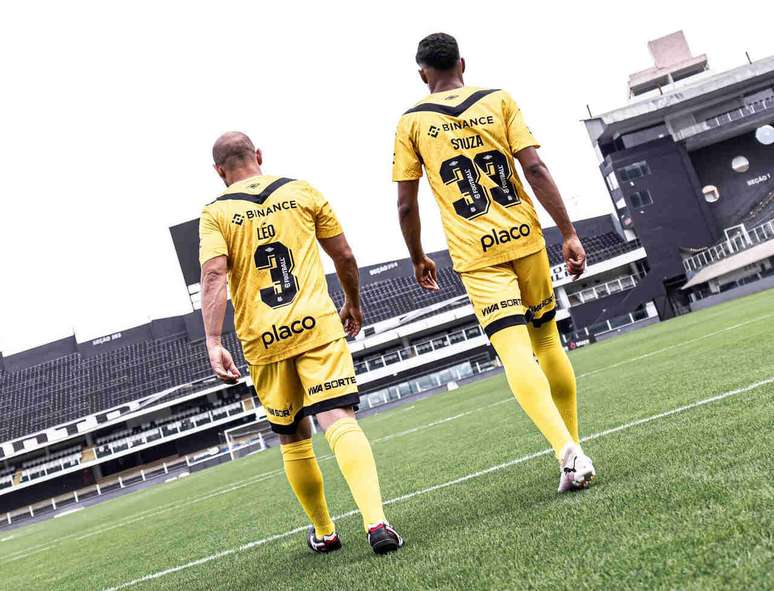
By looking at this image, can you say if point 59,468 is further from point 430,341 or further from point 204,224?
point 204,224

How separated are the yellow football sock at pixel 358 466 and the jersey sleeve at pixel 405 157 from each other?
103 cm

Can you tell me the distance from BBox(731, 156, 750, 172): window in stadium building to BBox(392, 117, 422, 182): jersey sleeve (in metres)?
43.5

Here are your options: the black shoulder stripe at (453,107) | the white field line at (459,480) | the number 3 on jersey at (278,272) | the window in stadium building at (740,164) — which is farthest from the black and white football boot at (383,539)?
the window in stadium building at (740,164)

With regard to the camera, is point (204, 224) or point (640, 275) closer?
point (204, 224)

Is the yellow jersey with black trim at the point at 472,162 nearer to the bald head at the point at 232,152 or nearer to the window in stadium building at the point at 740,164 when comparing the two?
the bald head at the point at 232,152

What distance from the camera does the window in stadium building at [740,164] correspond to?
135ft

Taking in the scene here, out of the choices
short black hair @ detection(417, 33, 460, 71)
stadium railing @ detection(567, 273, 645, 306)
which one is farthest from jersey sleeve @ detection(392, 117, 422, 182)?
stadium railing @ detection(567, 273, 645, 306)

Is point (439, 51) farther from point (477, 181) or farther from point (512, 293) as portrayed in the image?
point (512, 293)

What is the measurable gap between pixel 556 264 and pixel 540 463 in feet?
138

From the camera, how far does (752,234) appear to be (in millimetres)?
34688

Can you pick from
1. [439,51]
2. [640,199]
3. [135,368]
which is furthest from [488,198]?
[135,368]

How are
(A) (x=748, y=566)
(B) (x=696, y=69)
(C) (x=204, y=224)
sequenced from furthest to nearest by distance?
1. (B) (x=696, y=69)
2. (C) (x=204, y=224)
3. (A) (x=748, y=566)

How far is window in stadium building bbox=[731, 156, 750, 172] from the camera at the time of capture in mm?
41125

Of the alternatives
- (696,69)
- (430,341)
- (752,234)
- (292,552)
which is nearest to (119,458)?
(430,341)
